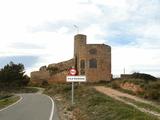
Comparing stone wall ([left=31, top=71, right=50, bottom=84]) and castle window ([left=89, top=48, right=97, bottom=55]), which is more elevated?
castle window ([left=89, top=48, right=97, bottom=55])

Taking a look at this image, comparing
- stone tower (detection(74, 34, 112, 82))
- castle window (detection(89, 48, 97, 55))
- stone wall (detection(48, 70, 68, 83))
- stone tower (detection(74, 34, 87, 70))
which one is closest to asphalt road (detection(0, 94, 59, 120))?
stone tower (detection(74, 34, 112, 82))

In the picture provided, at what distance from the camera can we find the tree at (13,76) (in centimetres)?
10681

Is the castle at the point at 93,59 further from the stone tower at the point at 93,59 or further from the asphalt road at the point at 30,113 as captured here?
the asphalt road at the point at 30,113

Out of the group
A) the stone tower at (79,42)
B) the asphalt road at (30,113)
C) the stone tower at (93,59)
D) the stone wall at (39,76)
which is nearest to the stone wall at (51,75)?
the stone wall at (39,76)

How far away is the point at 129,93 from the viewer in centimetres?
5128

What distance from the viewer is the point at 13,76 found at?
110 meters

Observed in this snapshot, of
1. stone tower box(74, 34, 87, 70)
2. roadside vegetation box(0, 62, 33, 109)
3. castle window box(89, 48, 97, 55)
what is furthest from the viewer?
roadside vegetation box(0, 62, 33, 109)

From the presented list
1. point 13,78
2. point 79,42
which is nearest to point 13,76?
point 13,78

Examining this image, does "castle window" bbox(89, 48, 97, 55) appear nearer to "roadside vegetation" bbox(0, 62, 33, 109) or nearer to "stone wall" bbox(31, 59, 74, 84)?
"stone wall" bbox(31, 59, 74, 84)

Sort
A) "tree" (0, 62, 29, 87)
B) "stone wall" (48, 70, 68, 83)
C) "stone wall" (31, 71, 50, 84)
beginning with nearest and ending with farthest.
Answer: "stone wall" (48, 70, 68, 83)
"stone wall" (31, 71, 50, 84)
"tree" (0, 62, 29, 87)

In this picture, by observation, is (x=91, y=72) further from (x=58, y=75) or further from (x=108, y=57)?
(x=58, y=75)

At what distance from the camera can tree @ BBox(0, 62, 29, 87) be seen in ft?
350

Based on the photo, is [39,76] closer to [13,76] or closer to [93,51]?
[13,76]

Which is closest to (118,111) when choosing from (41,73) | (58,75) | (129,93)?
(129,93)
